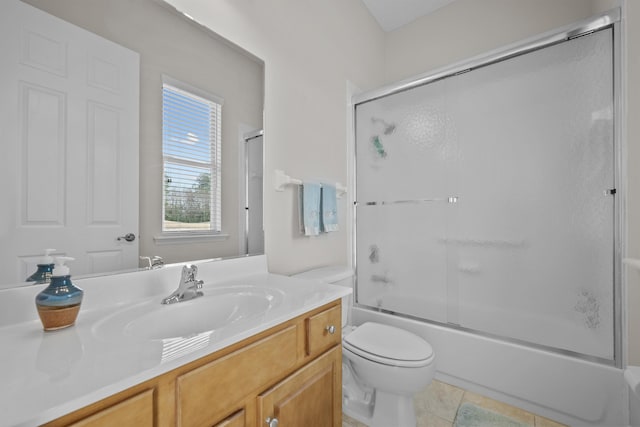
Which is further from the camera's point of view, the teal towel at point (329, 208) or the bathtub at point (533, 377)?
the teal towel at point (329, 208)

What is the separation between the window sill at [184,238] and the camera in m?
1.02

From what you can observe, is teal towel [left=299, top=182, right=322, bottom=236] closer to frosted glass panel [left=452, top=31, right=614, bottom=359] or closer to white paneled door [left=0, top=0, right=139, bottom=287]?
white paneled door [left=0, top=0, right=139, bottom=287]

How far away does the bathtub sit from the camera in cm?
133

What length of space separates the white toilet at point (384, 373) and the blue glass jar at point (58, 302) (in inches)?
40.0

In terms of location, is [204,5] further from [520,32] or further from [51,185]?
[520,32]

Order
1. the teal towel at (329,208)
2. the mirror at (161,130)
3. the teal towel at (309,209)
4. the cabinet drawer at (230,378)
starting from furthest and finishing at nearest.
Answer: the teal towel at (329,208) < the teal towel at (309,209) < the mirror at (161,130) < the cabinet drawer at (230,378)

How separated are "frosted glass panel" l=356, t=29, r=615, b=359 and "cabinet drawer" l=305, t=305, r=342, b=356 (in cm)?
114

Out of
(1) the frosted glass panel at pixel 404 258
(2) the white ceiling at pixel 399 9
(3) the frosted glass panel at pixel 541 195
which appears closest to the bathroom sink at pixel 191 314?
(1) the frosted glass panel at pixel 404 258

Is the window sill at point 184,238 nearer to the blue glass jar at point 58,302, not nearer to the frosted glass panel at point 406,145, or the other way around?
the blue glass jar at point 58,302

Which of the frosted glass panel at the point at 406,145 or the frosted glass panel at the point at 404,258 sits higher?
the frosted glass panel at the point at 406,145

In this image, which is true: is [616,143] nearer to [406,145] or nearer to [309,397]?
[406,145]

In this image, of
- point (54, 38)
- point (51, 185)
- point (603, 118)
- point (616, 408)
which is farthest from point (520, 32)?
point (51, 185)

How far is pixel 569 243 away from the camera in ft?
4.95

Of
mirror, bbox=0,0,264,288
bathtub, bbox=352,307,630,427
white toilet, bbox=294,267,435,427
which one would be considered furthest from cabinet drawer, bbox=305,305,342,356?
bathtub, bbox=352,307,630,427
